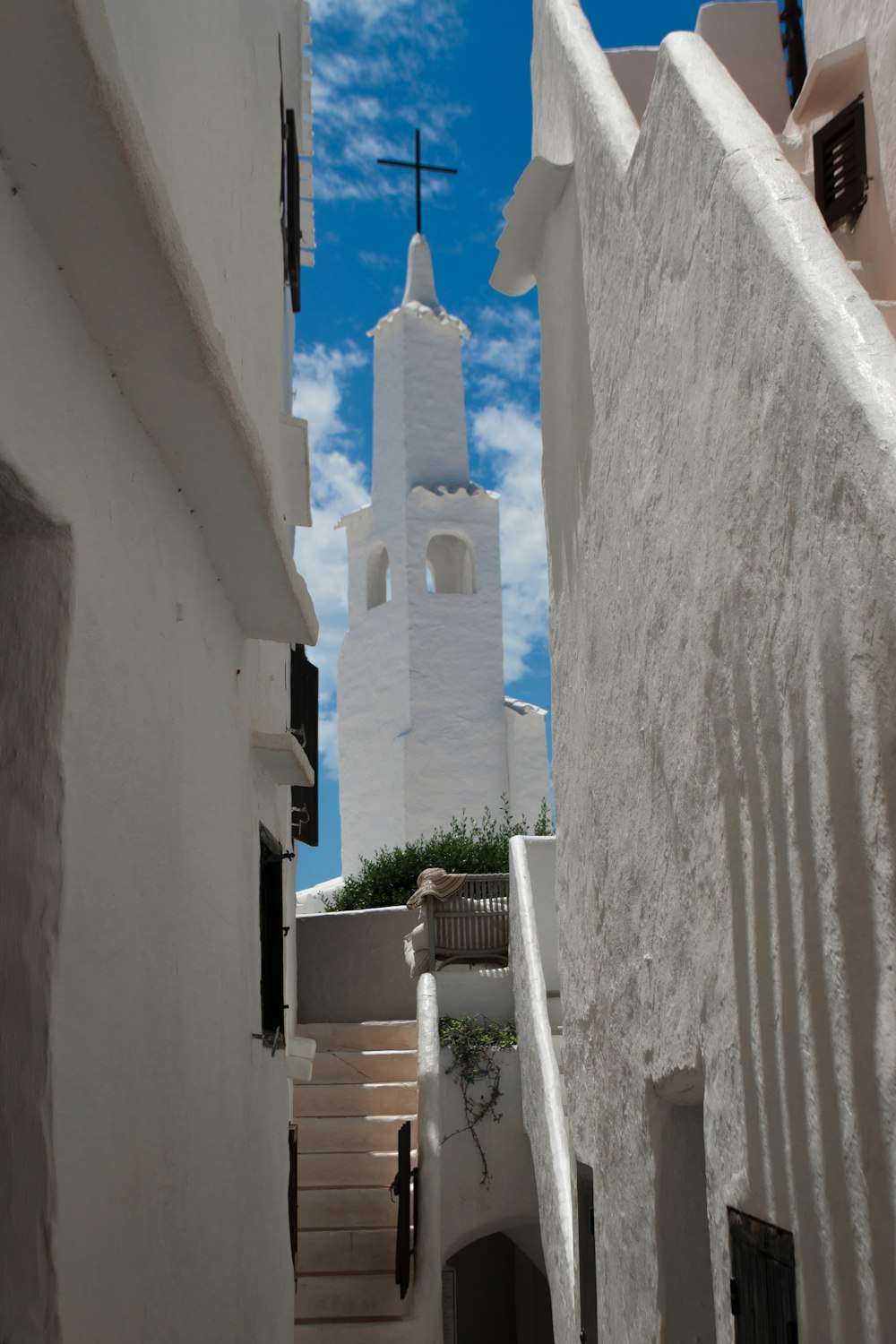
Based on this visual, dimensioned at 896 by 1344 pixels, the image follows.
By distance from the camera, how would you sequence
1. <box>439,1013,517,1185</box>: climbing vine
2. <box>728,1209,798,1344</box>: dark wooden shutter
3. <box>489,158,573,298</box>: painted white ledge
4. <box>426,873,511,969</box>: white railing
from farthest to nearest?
<box>426,873,511,969</box>: white railing
<box>439,1013,517,1185</box>: climbing vine
<box>489,158,573,298</box>: painted white ledge
<box>728,1209,798,1344</box>: dark wooden shutter

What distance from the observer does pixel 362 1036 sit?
12.5 m

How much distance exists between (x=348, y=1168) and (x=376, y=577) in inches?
504

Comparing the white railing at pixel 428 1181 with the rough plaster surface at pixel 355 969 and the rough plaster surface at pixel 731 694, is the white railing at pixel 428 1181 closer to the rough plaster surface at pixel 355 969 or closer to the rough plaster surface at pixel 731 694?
the rough plaster surface at pixel 355 969

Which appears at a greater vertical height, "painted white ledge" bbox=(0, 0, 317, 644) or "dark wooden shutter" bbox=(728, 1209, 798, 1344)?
"painted white ledge" bbox=(0, 0, 317, 644)

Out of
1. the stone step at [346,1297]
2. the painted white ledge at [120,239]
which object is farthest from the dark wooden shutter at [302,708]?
the painted white ledge at [120,239]

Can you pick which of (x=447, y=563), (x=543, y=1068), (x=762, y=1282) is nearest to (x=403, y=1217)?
(x=543, y=1068)

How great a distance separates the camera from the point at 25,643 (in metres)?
2.75

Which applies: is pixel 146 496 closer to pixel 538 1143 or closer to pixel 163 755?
pixel 163 755

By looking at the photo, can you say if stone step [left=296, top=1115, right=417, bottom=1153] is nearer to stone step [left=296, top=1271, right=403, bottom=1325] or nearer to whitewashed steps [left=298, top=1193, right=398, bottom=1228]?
whitewashed steps [left=298, top=1193, right=398, bottom=1228]

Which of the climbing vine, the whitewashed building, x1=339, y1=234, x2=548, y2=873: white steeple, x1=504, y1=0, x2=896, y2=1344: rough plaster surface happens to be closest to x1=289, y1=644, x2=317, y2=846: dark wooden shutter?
the climbing vine

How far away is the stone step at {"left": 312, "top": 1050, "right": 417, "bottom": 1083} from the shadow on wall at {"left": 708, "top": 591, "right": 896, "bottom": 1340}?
8.45 m

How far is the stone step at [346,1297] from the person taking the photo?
9242mm

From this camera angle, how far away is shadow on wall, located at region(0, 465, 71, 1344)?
243 centimetres

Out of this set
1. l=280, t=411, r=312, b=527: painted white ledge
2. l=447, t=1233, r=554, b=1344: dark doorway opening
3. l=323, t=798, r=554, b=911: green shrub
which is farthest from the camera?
l=323, t=798, r=554, b=911: green shrub
